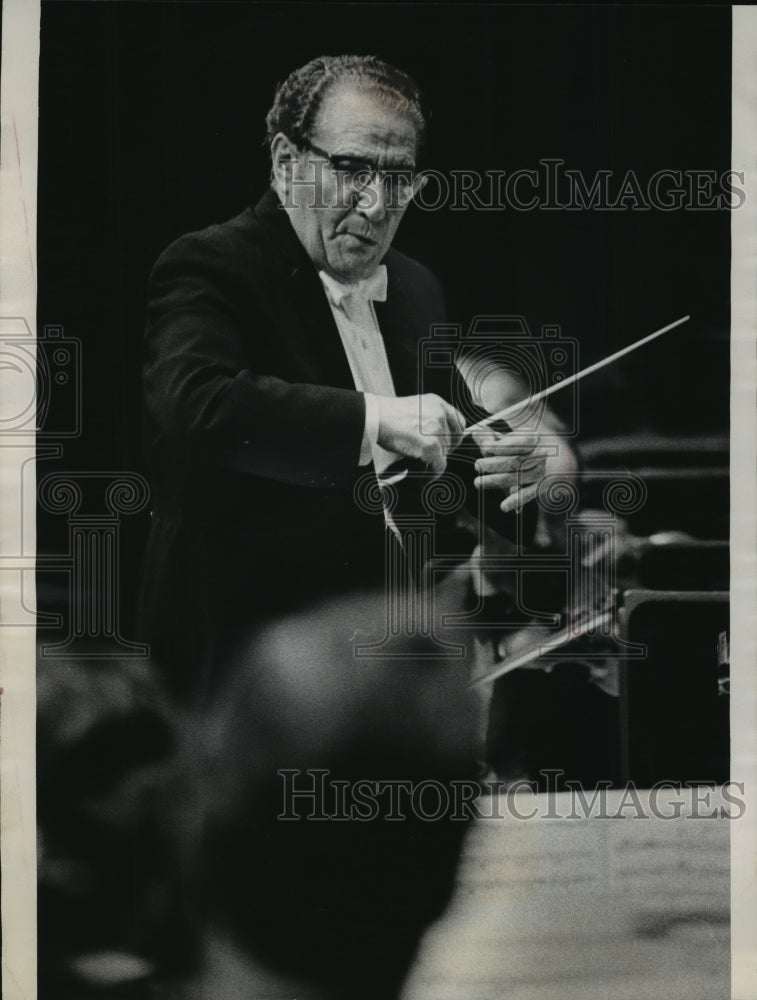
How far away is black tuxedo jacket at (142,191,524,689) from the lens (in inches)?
79.9

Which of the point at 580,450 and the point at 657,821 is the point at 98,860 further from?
the point at 580,450

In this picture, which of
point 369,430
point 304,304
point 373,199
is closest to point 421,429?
point 369,430

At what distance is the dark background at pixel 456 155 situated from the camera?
2.04 m

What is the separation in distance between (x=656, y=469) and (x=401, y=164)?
78cm

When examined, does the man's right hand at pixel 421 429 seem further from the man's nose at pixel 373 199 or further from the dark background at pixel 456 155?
the man's nose at pixel 373 199

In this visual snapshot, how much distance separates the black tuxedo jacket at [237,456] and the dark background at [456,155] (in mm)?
59

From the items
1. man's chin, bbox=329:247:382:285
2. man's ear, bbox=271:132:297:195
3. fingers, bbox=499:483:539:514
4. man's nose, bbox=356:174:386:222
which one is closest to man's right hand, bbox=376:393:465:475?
fingers, bbox=499:483:539:514

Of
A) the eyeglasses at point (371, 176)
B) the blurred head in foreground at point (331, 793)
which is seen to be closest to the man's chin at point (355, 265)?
the eyeglasses at point (371, 176)

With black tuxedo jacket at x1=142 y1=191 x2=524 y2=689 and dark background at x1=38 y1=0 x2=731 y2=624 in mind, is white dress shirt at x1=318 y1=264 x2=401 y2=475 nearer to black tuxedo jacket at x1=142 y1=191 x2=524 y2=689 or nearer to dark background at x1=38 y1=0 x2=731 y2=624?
black tuxedo jacket at x1=142 y1=191 x2=524 y2=689

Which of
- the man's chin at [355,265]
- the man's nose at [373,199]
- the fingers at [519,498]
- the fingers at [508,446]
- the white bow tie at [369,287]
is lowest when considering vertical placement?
the fingers at [519,498]

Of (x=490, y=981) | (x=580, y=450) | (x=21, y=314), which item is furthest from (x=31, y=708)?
(x=580, y=450)

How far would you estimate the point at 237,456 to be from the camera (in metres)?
2.03

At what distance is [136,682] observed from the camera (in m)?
2.04

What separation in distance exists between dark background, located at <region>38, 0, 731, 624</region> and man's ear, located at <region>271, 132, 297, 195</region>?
0.02 meters
